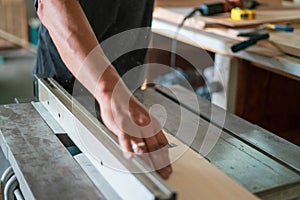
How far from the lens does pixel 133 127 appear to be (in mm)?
727

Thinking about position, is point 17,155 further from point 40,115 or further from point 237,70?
point 237,70

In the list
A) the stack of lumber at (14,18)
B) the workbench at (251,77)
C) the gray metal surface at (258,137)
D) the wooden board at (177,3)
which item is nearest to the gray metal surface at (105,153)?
the gray metal surface at (258,137)

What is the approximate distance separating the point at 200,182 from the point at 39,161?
12.2 inches

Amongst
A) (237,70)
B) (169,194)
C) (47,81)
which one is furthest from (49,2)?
(237,70)

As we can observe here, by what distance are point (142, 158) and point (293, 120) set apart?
131 centimetres

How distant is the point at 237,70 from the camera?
1.63m

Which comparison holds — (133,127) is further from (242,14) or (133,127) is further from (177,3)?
(177,3)

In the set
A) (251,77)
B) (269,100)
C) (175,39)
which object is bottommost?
(269,100)

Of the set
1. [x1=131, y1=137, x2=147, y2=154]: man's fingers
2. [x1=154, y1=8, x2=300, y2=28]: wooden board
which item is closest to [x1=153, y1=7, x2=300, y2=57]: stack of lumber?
[x1=154, y1=8, x2=300, y2=28]: wooden board

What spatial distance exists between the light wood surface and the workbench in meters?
0.66

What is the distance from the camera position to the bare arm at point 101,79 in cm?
73

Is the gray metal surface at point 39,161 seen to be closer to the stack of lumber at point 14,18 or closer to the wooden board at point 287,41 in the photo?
the wooden board at point 287,41

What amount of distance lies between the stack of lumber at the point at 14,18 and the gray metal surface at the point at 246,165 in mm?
2938

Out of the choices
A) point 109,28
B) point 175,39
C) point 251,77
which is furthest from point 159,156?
point 175,39
